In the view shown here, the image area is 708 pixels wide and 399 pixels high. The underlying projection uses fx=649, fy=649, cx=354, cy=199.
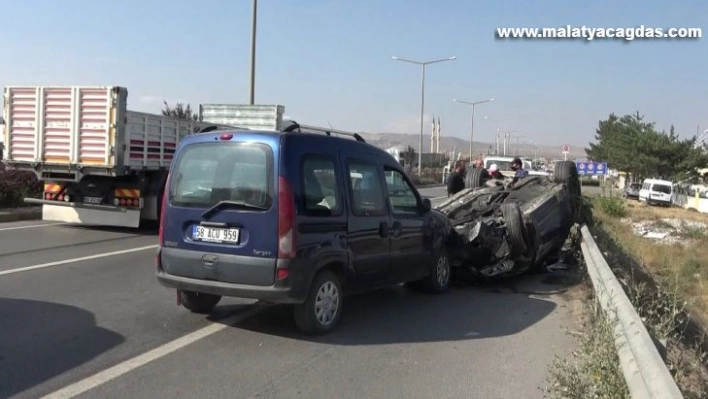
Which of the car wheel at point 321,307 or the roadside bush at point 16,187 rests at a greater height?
the roadside bush at point 16,187

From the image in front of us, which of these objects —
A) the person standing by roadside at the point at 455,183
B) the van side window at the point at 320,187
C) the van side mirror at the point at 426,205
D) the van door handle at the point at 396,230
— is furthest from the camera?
the person standing by roadside at the point at 455,183

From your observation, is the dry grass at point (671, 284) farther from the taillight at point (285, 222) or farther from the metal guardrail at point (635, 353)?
the taillight at point (285, 222)

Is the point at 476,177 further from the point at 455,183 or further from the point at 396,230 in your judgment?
the point at 396,230

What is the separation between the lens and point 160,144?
46.1 feet

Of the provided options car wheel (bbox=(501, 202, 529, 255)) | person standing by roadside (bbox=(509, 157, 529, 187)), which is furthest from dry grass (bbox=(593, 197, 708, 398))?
person standing by roadside (bbox=(509, 157, 529, 187))

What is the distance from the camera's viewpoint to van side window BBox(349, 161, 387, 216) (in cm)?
633

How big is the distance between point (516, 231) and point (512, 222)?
0.44 ft

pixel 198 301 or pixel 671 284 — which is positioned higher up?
pixel 198 301

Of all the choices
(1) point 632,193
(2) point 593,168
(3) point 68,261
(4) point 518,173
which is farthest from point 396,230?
(1) point 632,193

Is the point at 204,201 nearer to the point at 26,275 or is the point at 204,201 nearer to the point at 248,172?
the point at 248,172

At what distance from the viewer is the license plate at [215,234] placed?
5.64 metres

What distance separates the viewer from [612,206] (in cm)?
2294

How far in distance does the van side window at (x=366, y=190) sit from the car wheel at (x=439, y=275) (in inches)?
58.7

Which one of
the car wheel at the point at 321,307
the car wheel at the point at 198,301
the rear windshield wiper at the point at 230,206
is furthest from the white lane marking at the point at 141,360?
the rear windshield wiper at the point at 230,206
